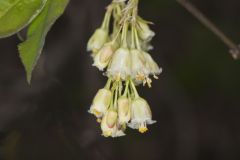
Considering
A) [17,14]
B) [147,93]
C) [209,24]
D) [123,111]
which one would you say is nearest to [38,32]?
[17,14]

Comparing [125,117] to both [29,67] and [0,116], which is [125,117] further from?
[0,116]

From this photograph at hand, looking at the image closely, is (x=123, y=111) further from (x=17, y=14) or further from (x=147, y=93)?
(x=147, y=93)

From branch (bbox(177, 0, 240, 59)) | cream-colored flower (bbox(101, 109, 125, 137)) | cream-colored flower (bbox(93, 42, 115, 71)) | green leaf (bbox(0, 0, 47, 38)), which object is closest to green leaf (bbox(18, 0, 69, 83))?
green leaf (bbox(0, 0, 47, 38))

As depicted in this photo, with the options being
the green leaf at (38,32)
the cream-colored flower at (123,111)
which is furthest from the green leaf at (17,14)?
the cream-colored flower at (123,111)

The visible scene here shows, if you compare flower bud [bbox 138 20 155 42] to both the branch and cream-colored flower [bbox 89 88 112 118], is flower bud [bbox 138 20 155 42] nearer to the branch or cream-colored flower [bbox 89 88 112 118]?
cream-colored flower [bbox 89 88 112 118]

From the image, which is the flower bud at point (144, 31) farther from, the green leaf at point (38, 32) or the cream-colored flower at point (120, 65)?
the green leaf at point (38, 32)
